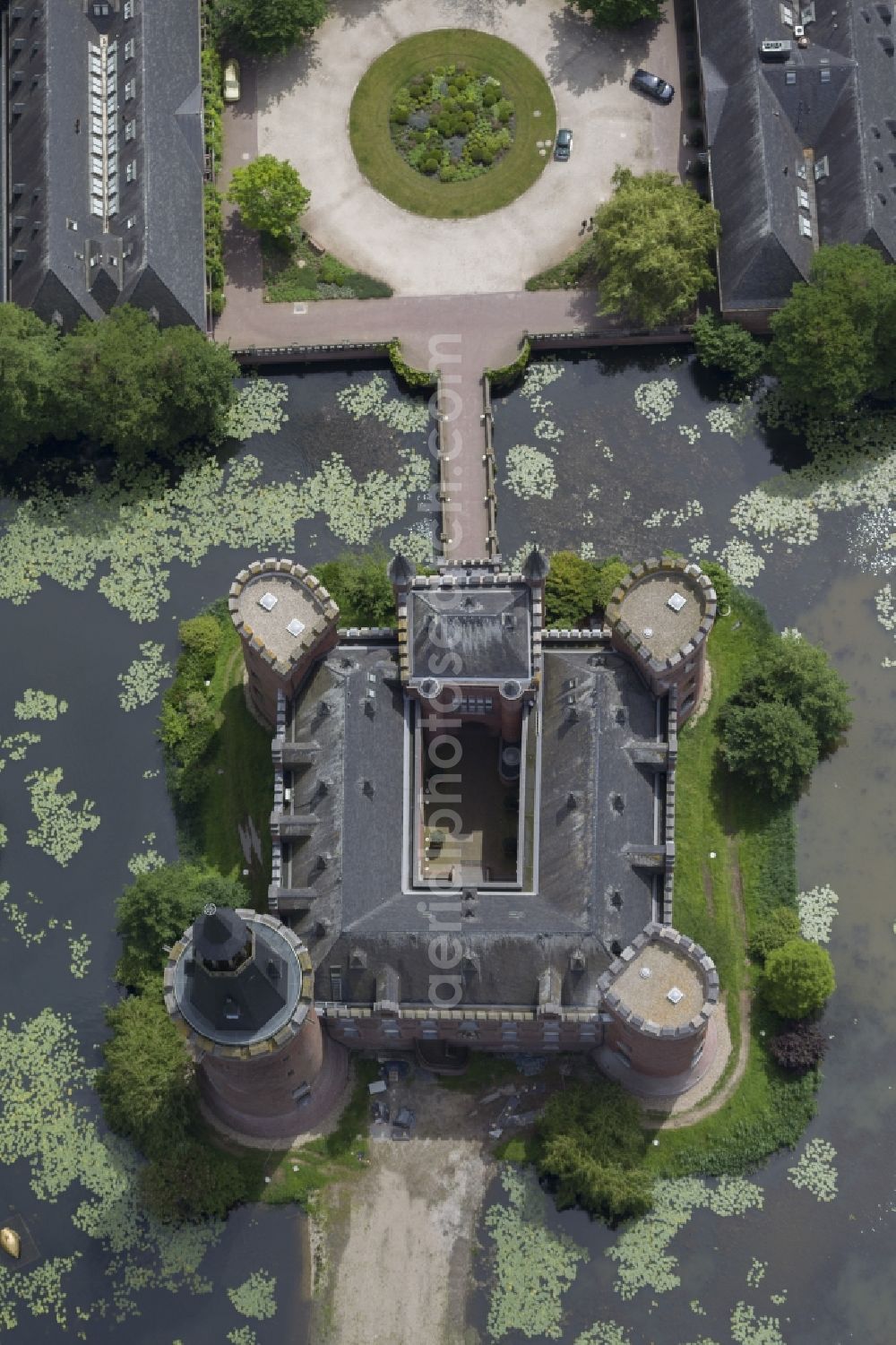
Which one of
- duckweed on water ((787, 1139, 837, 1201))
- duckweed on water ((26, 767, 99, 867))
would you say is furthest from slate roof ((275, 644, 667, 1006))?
duckweed on water ((787, 1139, 837, 1201))

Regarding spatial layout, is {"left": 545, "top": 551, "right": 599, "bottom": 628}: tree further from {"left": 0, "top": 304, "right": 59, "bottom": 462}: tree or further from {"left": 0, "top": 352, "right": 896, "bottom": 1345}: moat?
{"left": 0, "top": 304, "right": 59, "bottom": 462}: tree

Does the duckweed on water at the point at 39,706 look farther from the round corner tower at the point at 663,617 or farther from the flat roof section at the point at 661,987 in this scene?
the flat roof section at the point at 661,987

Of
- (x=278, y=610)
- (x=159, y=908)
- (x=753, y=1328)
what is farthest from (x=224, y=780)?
(x=753, y=1328)

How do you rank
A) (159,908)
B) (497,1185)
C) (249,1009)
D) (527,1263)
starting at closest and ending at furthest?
(249,1009) < (527,1263) < (497,1185) < (159,908)

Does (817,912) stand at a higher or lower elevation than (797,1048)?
higher

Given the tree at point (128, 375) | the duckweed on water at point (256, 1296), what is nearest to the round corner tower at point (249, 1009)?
the duckweed on water at point (256, 1296)

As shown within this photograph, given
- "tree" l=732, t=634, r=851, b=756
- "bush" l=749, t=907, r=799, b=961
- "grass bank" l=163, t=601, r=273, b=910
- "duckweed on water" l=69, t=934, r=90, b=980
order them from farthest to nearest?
1. "grass bank" l=163, t=601, r=273, b=910
2. "tree" l=732, t=634, r=851, b=756
3. "duckweed on water" l=69, t=934, r=90, b=980
4. "bush" l=749, t=907, r=799, b=961

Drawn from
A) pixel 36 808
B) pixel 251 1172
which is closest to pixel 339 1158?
pixel 251 1172

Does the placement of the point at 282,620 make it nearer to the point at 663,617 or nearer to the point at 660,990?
the point at 663,617
